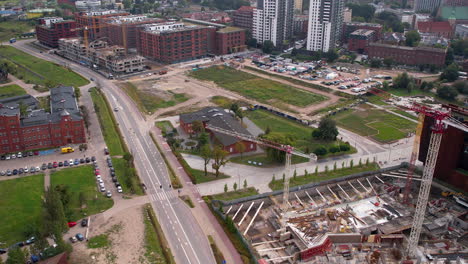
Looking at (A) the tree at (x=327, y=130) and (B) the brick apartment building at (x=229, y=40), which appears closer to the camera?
(A) the tree at (x=327, y=130)

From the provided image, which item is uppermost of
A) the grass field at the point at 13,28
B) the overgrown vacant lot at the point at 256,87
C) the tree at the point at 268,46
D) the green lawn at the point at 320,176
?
the grass field at the point at 13,28

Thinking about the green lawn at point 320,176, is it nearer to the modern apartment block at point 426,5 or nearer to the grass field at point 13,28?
the grass field at point 13,28

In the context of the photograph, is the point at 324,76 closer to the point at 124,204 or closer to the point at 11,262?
the point at 124,204

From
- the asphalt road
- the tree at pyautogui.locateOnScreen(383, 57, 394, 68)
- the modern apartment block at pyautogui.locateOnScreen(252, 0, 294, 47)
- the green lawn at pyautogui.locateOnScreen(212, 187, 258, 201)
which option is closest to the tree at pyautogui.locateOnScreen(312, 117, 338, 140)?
the green lawn at pyautogui.locateOnScreen(212, 187, 258, 201)

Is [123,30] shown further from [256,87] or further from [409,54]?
[409,54]

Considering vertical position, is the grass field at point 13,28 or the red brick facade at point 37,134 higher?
the grass field at point 13,28

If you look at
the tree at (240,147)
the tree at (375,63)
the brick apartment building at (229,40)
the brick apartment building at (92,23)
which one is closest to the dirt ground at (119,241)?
the tree at (240,147)

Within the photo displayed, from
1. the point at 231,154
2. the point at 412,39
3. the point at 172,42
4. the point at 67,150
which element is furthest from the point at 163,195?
the point at 412,39

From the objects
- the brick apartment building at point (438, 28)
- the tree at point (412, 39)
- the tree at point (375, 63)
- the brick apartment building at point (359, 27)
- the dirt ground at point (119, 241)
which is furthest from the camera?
the brick apartment building at point (438, 28)
